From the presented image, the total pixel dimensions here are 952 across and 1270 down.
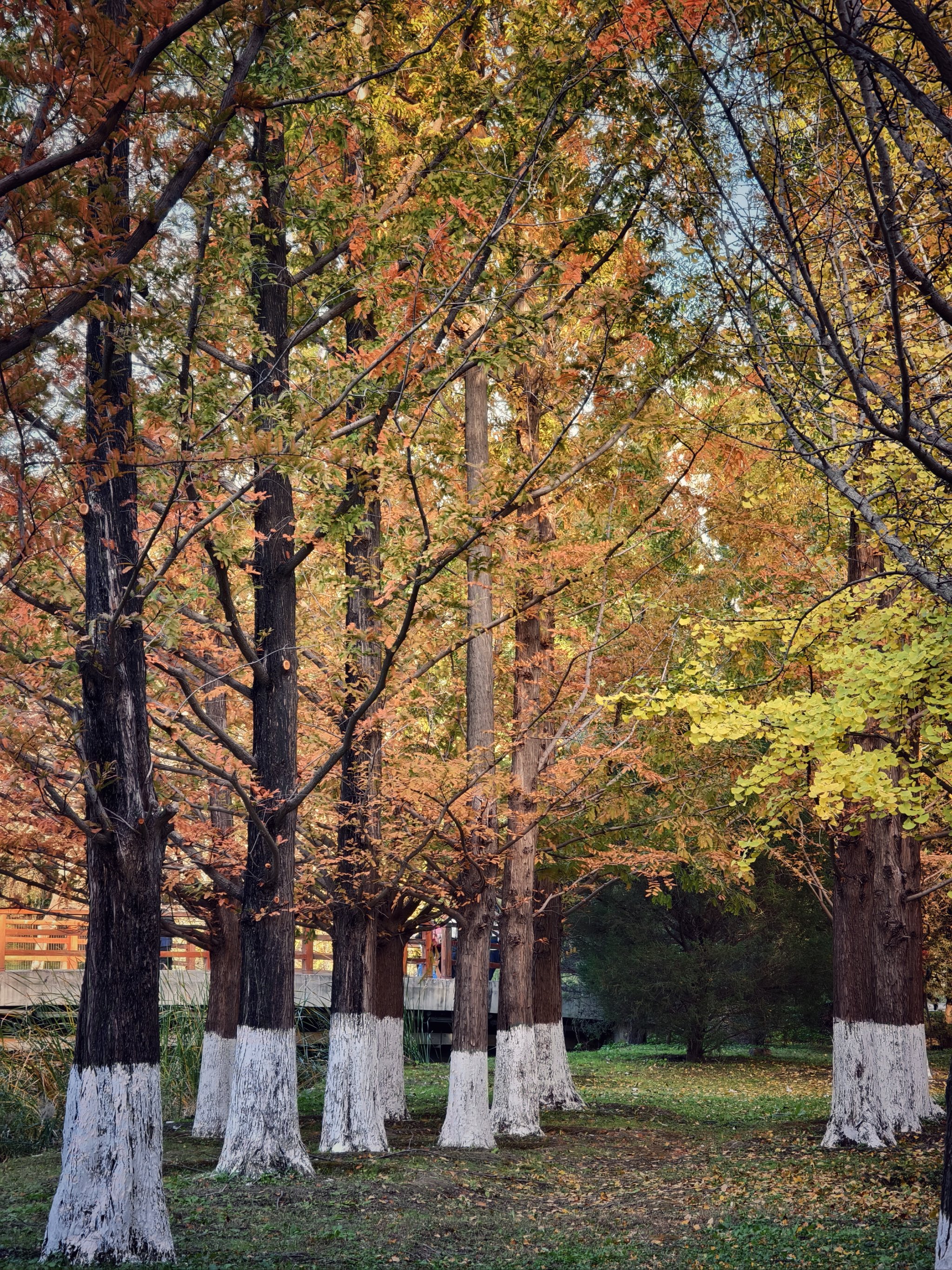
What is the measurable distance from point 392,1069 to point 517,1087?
8.51 ft

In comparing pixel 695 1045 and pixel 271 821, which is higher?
pixel 271 821

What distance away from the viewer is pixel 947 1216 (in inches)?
223

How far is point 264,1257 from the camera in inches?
291

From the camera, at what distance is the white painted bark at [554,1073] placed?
1795 centimetres

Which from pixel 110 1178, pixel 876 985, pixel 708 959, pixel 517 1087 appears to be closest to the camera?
pixel 110 1178

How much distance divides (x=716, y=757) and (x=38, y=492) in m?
13.1

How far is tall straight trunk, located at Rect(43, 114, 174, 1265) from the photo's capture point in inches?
274

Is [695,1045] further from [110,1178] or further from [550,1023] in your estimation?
[110,1178]

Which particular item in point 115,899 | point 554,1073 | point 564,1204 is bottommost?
point 564,1204

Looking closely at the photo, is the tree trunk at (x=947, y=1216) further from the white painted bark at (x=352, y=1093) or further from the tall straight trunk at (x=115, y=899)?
the white painted bark at (x=352, y=1093)

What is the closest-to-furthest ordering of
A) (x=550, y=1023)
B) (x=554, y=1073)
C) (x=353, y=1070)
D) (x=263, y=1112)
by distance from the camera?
(x=263, y=1112), (x=353, y=1070), (x=550, y=1023), (x=554, y=1073)

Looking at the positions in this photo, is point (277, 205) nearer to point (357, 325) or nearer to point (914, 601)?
point (357, 325)

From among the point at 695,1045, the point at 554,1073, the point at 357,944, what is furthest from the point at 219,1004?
the point at 695,1045

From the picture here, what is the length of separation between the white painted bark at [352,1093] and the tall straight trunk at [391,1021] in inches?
117
